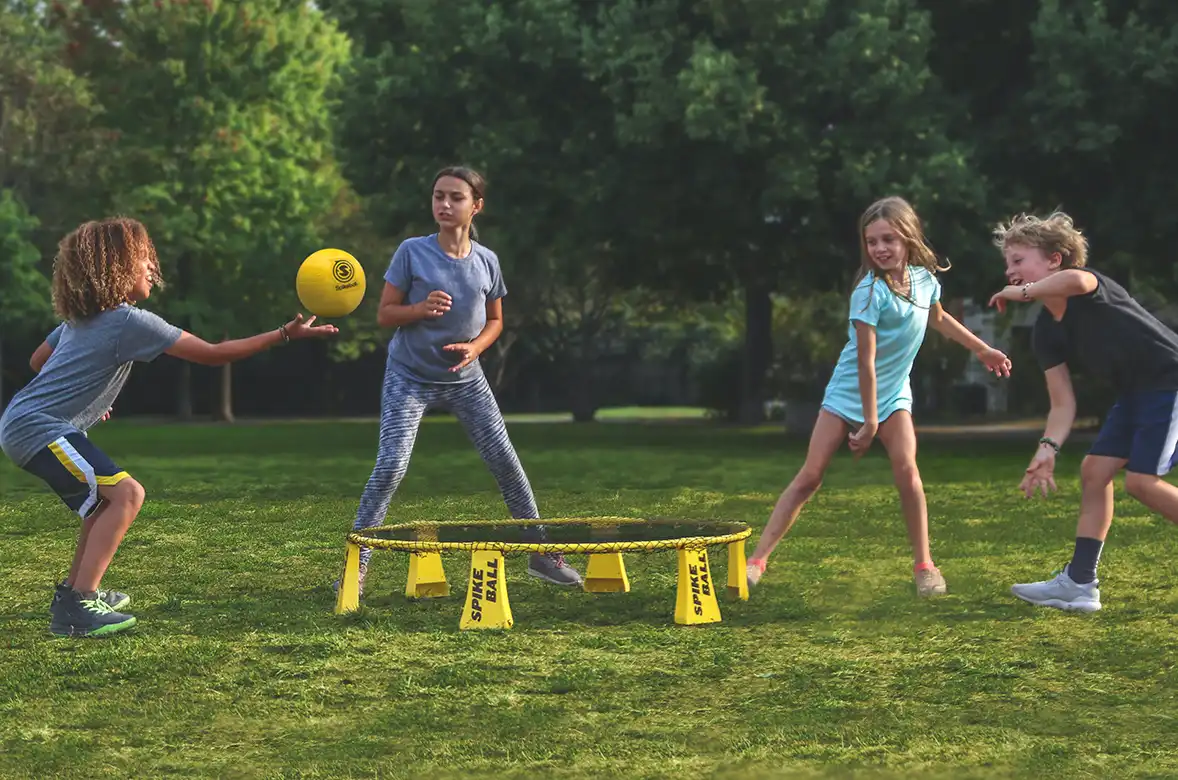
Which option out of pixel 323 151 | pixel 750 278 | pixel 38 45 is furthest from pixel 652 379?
pixel 750 278

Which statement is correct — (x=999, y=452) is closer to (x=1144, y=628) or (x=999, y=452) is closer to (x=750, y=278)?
(x=750, y=278)

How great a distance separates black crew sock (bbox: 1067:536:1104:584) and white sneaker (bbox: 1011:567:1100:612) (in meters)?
0.03

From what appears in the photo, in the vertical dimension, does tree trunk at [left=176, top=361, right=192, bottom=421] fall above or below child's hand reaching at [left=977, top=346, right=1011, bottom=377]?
below

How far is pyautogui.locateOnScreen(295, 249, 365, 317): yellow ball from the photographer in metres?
8.10

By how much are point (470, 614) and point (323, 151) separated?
127 ft

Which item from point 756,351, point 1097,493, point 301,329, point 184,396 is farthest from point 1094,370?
point 184,396

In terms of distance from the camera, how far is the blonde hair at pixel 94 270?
7.27 m

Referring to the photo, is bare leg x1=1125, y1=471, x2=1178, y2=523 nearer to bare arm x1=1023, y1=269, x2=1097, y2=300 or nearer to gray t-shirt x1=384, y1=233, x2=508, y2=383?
bare arm x1=1023, y1=269, x2=1097, y2=300

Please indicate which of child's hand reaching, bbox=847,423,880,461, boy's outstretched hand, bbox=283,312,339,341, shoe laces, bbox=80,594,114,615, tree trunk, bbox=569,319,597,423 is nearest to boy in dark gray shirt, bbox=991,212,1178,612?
child's hand reaching, bbox=847,423,880,461

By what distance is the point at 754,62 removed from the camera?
2327 centimetres

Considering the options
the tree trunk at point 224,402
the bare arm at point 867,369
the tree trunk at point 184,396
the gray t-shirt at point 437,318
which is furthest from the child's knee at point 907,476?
the tree trunk at point 184,396

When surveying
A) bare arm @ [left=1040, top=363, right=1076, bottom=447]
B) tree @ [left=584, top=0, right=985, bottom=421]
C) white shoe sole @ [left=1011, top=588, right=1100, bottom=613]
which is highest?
tree @ [left=584, top=0, right=985, bottom=421]

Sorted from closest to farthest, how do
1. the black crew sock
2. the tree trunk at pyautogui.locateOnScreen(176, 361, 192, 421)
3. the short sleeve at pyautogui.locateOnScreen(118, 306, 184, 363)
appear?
the short sleeve at pyautogui.locateOnScreen(118, 306, 184, 363) < the black crew sock < the tree trunk at pyautogui.locateOnScreen(176, 361, 192, 421)

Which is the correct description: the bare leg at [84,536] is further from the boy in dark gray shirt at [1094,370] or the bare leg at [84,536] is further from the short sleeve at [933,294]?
the boy in dark gray shirt at [1094,370]
